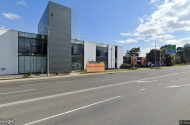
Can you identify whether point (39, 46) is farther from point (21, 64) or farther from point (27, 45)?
point (21, 64)

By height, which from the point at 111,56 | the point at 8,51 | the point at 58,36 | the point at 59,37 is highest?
the point at 58,36

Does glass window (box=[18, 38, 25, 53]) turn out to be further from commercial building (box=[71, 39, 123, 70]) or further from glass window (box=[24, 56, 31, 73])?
commercial building (box=[71, 39, 123, 70])

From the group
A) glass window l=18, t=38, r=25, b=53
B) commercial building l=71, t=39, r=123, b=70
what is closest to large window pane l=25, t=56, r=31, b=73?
glass window l=18, t=38, r=25, b=53

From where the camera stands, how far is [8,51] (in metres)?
22.8

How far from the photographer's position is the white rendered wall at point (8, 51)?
22184mm

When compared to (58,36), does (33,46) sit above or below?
below

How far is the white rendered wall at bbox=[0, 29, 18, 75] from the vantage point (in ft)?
72.8

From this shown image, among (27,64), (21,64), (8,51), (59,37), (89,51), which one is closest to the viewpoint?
(8,51)

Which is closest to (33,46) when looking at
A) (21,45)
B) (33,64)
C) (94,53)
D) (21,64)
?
(21,45)

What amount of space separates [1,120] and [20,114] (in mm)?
632

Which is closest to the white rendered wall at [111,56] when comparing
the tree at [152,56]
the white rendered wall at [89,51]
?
the white rendered wall at [89,51]

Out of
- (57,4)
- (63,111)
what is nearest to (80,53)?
(57,4)

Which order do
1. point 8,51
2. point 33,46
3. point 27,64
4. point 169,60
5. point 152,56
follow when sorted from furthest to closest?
1. point 169,60
2. point 152,56
3. point 33,46
4. point 27,64
5. point 8,51

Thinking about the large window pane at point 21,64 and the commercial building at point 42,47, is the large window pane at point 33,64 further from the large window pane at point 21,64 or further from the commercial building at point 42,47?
the large window pane at point 21,64
